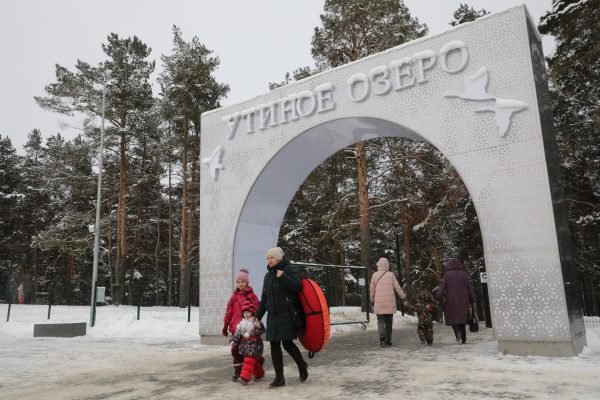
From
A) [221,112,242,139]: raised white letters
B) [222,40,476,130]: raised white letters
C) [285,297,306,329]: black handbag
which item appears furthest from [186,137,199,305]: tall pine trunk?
[285,297,306,329]: black handbag

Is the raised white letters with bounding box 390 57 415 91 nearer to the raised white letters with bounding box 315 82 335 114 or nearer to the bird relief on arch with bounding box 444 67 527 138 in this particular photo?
the bird relief on arch with bounding box 444 67 527 138

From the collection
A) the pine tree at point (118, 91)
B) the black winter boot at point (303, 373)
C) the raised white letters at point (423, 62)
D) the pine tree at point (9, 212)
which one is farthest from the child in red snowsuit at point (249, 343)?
the pine tree at point (9, 212)

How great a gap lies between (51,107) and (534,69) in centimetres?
2152

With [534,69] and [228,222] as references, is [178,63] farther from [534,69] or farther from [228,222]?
[534,69]

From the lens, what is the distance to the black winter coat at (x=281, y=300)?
188 inches

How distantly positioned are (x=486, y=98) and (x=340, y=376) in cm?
471

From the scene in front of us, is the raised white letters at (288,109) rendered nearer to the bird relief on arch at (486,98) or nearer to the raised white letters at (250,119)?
the raised white letters at (250,119)

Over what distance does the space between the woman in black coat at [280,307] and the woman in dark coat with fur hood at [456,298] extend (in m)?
3.83

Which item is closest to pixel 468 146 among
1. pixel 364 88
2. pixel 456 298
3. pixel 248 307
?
pixel 364 88

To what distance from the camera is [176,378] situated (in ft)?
18.2

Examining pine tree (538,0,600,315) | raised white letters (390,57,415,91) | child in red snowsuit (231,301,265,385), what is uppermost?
pine tree (538,0,600,315)

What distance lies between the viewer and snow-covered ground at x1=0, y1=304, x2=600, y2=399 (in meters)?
4.37

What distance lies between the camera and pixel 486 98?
701 centimetres

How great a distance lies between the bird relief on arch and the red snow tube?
3.98 meters
